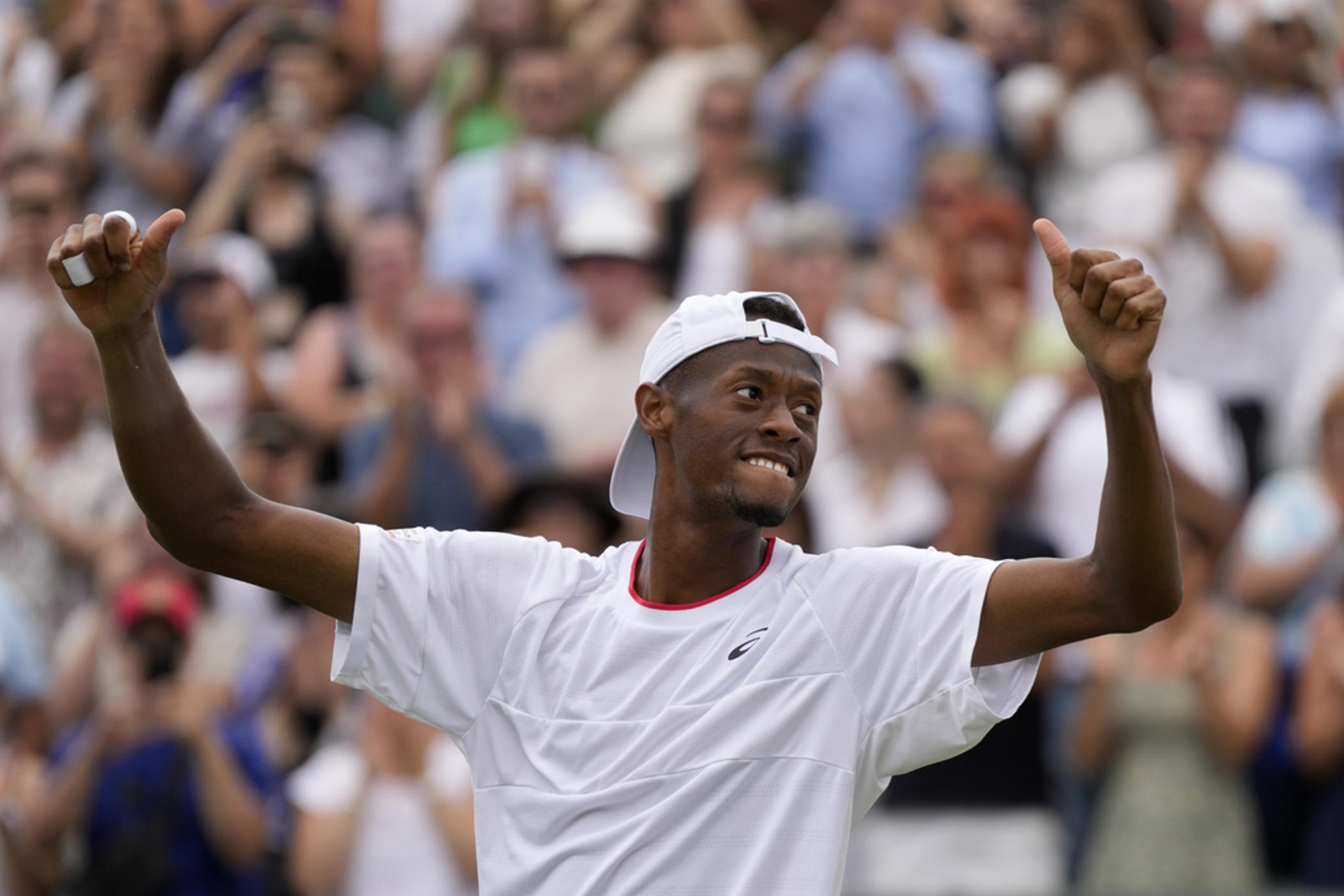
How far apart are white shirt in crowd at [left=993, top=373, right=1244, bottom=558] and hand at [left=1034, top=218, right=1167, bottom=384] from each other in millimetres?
4660

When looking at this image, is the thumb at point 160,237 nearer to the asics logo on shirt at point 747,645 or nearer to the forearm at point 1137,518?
the asics logo on shirt at point 747,645

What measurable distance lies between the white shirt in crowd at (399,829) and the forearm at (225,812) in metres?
0.22

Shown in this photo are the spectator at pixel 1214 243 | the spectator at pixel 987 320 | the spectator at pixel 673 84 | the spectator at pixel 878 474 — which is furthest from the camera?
the spectator at pixel 673 84

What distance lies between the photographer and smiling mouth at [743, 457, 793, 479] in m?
3.96

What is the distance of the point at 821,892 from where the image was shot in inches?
148

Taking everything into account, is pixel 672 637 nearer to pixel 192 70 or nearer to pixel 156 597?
pixel 156 597

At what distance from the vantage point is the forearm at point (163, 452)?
3.91 meters

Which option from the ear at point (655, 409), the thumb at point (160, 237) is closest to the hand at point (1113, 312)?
the ear at point (655, 409)

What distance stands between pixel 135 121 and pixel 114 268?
8597 mm

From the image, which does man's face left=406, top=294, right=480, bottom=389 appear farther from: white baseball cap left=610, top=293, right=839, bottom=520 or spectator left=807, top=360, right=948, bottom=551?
white baseball cap left=610, top=293, right=839, bottom=520

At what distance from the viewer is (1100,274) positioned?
3520mm

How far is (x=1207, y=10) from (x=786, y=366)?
27.8 feet

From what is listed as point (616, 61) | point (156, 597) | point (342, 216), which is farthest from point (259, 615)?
point (616, 61)

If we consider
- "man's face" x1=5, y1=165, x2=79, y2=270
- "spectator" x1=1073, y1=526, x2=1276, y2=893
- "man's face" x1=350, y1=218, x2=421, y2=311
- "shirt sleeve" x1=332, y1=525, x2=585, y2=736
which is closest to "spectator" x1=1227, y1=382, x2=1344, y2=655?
"spectator" x1=1073, y1=526, x2=1276, y2=893
